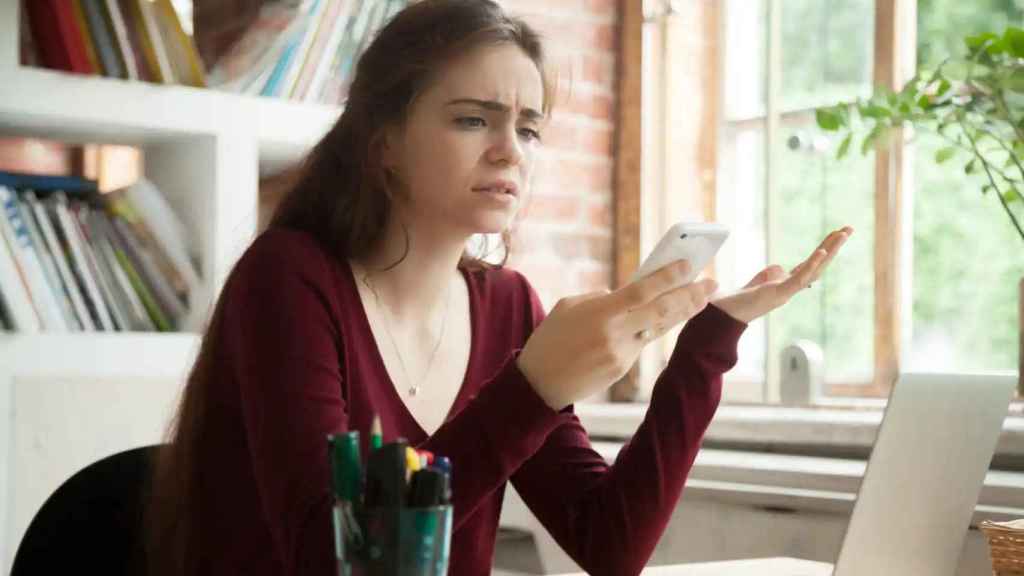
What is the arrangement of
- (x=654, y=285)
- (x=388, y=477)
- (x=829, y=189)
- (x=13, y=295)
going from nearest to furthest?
(x=388, y=477)
(x=654, y=285)
(x=13, y=295)
(x=829, y=189)

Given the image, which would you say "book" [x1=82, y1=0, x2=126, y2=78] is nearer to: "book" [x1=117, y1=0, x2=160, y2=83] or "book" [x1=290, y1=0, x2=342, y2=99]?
"book" [x1=117, y1=0, x2=160, y2=83]

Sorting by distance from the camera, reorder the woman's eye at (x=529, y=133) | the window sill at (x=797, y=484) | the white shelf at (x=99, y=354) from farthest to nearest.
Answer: the white shelf at (x=99, y=354) → the window sill at (x=797, y=484) → the woman's eye at (x=529, y=133)

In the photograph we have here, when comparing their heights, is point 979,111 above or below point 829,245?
above

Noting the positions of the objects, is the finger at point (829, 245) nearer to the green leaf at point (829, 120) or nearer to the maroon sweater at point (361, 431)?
the maroon sweater at point (361, 431)

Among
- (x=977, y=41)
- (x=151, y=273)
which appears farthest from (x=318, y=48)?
(x=977, y=41)

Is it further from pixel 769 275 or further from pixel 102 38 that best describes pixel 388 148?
pixel 102 38

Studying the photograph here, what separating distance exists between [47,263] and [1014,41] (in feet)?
4.85

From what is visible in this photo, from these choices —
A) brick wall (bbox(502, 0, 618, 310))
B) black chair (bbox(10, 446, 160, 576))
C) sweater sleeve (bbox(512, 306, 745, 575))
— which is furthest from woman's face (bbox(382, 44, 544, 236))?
brick wall (bbox(502, 0, 618, 310))

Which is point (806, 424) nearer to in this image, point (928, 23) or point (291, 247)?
point (928, 23)

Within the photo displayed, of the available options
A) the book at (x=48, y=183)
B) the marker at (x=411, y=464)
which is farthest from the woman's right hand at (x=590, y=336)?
the book at (x=48, y=183)

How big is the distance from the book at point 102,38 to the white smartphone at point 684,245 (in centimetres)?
128

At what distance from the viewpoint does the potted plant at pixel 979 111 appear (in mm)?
1911

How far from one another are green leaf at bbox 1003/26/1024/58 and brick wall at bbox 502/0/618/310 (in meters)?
1.11

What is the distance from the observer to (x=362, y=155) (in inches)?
59.6
